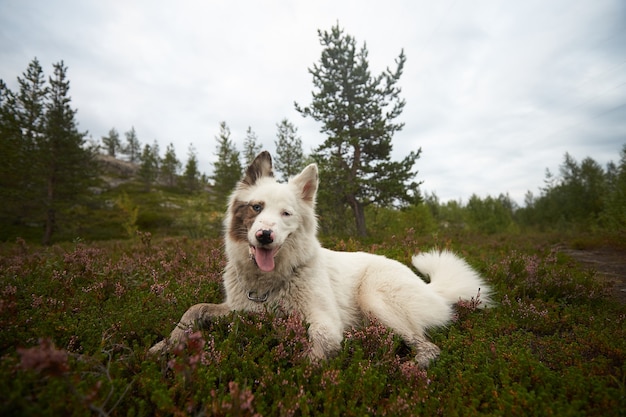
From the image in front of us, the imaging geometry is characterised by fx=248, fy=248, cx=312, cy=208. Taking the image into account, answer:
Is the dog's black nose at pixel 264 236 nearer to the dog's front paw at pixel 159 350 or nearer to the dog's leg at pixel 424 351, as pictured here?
the dog's front paw at pixel 159 350

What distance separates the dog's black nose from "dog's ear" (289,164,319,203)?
1.16m

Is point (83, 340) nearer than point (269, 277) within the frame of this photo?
Yes

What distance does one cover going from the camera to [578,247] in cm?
1107

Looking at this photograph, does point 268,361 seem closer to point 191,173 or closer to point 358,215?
point 358,215

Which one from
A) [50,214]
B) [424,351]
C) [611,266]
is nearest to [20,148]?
[50,214]

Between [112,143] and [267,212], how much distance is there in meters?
124

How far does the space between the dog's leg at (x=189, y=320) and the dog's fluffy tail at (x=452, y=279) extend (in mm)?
3306

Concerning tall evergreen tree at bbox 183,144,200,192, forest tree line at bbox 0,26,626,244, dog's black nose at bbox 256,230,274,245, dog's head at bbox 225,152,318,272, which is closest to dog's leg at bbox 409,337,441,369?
→ dog's head at bbox 225,152,318,272

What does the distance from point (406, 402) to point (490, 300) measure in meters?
3.10

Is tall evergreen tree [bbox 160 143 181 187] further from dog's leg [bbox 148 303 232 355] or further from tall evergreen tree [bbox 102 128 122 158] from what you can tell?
dog's leg [bbox 148 303 232 355]

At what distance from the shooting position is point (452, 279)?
4.21 metres

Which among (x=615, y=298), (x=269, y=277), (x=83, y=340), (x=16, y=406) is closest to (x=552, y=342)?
(x=615, y=298)

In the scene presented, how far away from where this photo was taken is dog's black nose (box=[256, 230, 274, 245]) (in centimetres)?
276

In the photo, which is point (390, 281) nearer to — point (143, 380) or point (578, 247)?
point (143, 380)
